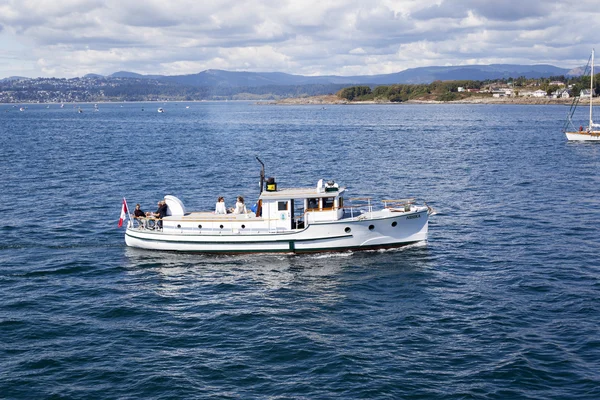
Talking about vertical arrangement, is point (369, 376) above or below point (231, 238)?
below

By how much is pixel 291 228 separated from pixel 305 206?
5.05ft

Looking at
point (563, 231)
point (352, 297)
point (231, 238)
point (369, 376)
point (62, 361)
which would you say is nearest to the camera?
point (369, 376)

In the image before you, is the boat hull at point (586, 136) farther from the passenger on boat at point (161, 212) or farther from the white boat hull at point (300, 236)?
the passenger on boat at point (161, 212)

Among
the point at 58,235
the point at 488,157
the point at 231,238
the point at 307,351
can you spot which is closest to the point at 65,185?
the point at 58,235

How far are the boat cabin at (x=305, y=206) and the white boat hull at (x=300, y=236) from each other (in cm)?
58

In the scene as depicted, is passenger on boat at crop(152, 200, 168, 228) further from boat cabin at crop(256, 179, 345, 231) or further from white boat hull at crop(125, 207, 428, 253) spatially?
boat cabin at crop(256, 179, 345, 231)

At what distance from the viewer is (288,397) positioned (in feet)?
66.7

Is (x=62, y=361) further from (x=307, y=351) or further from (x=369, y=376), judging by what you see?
(x=369, y=376)

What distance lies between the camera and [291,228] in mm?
36312

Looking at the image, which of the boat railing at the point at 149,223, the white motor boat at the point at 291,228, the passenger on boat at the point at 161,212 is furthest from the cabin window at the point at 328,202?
the boat railing at the point at 149,223

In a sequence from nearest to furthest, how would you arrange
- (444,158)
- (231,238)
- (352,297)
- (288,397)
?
(288,397) → (352,297) → (231,238) → (444,158)

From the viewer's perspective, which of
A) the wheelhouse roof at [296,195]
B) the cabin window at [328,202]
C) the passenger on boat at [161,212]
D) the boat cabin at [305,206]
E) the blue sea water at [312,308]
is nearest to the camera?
the blue sea water at [312,308]

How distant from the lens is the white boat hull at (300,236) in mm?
35750

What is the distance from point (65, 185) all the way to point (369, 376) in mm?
47818
